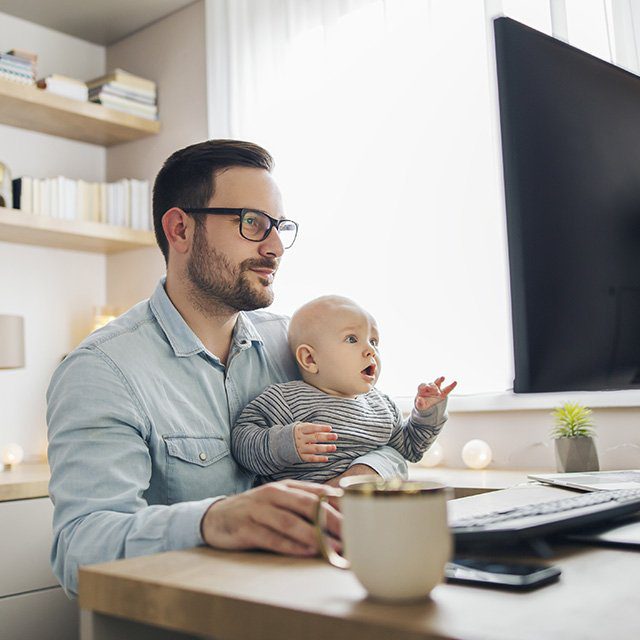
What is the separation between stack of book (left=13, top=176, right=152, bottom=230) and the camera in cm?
314

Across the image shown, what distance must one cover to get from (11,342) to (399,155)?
1.53 meters

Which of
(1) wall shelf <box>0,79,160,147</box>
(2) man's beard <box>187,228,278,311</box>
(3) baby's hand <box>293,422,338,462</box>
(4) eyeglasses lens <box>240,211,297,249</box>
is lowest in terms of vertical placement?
(3) baby's hand <box>293,422,338,462</box>

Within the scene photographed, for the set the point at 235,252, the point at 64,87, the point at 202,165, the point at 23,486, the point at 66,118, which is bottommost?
the point at 23,486

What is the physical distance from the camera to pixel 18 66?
309 centimetres

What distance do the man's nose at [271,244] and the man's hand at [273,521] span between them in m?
0.75

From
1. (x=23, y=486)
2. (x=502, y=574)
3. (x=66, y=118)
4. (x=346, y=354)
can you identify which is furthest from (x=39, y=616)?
(x=502, y=574)

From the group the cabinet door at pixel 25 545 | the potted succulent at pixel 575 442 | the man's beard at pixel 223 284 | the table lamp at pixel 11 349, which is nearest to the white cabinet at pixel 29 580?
the cabinet door at pixel 25 545

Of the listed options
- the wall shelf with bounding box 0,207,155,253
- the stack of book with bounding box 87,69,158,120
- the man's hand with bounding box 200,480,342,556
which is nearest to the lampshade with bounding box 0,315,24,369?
the wall shelf with bounding box 0,207,155,253

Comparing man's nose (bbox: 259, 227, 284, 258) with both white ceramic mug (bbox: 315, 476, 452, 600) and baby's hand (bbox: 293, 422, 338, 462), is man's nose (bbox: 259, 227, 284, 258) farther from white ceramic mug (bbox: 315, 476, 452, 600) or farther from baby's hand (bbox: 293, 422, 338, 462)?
white ceramic mug (bbox: 315, 476, 452, 600)

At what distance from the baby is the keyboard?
53 cm

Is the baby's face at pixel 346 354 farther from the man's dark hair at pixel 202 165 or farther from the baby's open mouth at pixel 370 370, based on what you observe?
the man's dark hair at pixel 202 165

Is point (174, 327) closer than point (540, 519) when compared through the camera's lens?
No

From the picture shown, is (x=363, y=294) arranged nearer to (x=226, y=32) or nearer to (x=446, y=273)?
(x=446, y=273)

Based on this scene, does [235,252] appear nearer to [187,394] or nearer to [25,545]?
[187,394]
